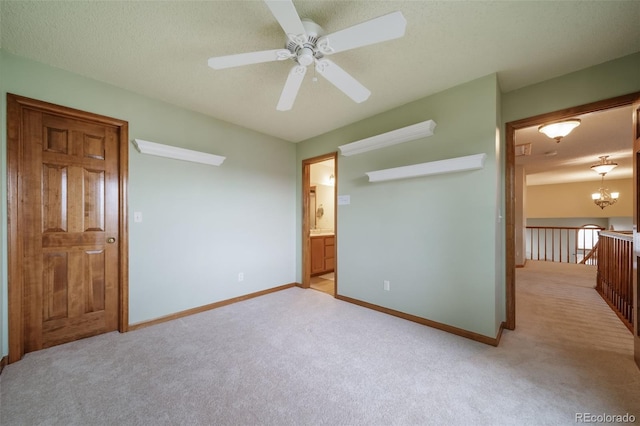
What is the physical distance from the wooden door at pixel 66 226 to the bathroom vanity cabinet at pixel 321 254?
3021 millimetres

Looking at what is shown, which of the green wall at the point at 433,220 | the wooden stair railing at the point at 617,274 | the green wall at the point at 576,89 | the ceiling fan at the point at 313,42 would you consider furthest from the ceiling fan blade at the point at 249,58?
the wooden stair railing at the point at 617,274

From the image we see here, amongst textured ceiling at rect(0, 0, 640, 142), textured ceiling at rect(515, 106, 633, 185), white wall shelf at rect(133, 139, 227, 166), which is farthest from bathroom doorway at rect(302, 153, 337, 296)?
textured ceiling at rect(515, 106, 633, 185)

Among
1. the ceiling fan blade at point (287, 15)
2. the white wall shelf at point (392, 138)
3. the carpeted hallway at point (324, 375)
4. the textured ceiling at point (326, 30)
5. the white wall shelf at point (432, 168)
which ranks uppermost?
the textured ceiling at point (326, 30)

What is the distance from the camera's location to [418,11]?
1572 millimetres

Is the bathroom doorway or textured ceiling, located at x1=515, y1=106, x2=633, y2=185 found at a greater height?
textured ceiling, located at x1=515, y1=106, x2=633, y2=185

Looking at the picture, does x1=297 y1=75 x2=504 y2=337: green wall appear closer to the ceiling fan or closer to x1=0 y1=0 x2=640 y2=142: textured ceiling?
x1=0 y1=0 x2=640 y2=142: textured ceiling

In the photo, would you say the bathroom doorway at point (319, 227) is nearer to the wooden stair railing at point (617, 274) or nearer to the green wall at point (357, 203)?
the green wall at point (357, 203)

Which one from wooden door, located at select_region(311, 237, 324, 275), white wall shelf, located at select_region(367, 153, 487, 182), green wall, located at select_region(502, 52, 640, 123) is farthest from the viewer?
wooden door, located at select_region(311, 237, 324, 275)

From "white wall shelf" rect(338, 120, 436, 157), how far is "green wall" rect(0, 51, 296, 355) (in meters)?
1.37

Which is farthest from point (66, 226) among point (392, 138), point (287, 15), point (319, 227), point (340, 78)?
point (319, 227)

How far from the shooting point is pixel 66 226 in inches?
89.4

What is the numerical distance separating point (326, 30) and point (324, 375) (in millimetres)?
2564

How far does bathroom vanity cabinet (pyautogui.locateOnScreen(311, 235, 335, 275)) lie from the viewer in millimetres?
4801

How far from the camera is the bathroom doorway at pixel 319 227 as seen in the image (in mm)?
4109
